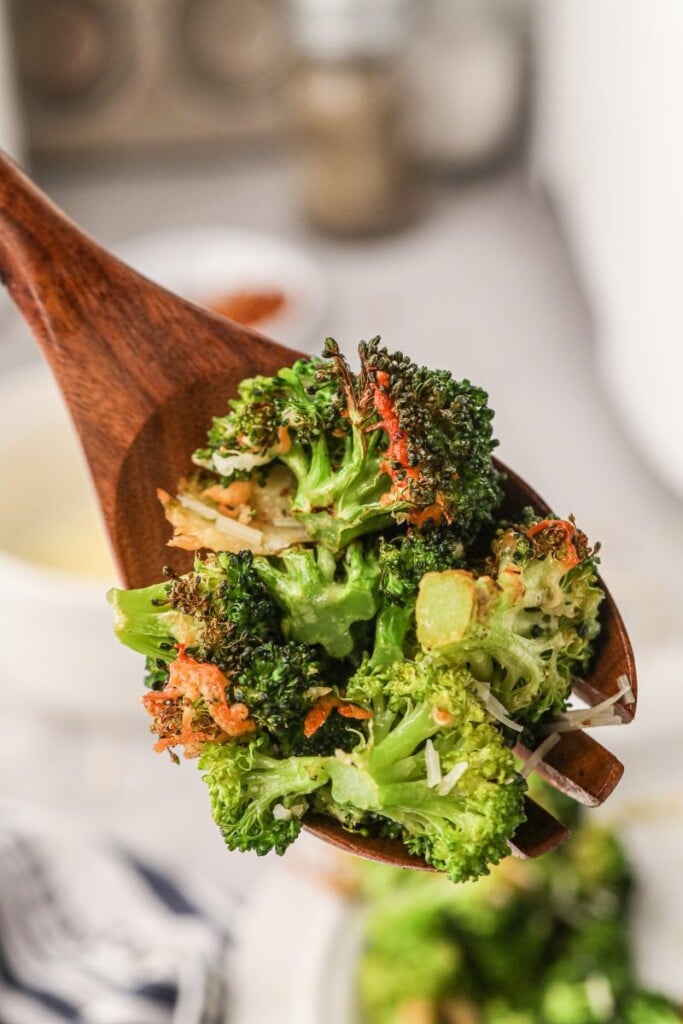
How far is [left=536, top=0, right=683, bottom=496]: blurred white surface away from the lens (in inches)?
79.7

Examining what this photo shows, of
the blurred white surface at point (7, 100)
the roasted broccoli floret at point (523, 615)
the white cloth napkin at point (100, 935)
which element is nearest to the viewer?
the roasted broccoli floret at point (523, 615)

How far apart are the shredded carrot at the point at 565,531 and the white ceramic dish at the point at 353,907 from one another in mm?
680

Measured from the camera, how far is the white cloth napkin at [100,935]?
4.34ft

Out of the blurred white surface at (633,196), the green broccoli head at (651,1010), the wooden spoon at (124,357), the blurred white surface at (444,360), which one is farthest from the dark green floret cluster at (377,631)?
the blurred white surface at (633,196)

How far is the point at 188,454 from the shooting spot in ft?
3.19

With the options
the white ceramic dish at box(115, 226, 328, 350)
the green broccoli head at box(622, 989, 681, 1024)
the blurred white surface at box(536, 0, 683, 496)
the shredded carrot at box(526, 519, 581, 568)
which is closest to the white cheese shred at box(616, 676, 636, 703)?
the shredded carrot at box(526, 519, 581, 568)

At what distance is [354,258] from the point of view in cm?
307

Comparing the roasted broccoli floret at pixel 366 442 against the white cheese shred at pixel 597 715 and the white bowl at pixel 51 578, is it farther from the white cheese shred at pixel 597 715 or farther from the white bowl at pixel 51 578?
the white bowl at pixel 51 578

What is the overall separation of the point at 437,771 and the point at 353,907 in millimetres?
763

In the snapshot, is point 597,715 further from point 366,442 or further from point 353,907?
point 353,907

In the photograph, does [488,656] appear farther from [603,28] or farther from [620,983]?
[603,28]

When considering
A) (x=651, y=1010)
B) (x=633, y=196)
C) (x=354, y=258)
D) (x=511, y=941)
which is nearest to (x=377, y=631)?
(x=651, y=1010)

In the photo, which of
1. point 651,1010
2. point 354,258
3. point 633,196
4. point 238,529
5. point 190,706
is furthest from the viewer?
point 354,258

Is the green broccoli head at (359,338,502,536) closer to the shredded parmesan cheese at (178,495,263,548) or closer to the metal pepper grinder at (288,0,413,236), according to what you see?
the shredded parmesan cheese at (178,495,263,548)
